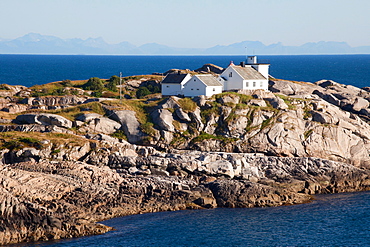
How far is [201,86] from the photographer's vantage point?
8006 centimetres

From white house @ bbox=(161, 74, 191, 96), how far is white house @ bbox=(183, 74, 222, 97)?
1174 mm

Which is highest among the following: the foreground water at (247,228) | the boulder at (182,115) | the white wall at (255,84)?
the white wall at (255,84)

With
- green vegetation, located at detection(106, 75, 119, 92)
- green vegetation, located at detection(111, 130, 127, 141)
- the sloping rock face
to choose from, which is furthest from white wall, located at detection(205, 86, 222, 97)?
green vegetation, located at detection(106, 75, 119, 92)

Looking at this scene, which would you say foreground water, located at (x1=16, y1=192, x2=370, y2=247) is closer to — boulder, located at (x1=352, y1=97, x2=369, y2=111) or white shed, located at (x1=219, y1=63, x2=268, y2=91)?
white shed, located at (x1=219, y1=63, x2=268, y2=91)

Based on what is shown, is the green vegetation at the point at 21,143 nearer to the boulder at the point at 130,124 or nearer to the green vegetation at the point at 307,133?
the boulder at the point at 130,124

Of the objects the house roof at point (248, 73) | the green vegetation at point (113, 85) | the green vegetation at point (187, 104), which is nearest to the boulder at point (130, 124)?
the green vegetation at point (187, 104)

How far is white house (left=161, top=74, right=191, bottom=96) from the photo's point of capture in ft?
273

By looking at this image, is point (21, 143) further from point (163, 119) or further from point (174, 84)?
point (174, 84)

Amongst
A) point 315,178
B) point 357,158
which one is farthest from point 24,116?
point 357,158

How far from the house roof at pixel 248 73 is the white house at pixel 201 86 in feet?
14.5

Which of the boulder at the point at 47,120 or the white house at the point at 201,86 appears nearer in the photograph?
the boulder at the point at 47,120

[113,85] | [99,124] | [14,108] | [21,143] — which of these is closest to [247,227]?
[21,143]

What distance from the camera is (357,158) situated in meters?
70.1

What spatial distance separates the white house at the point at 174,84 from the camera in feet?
273
